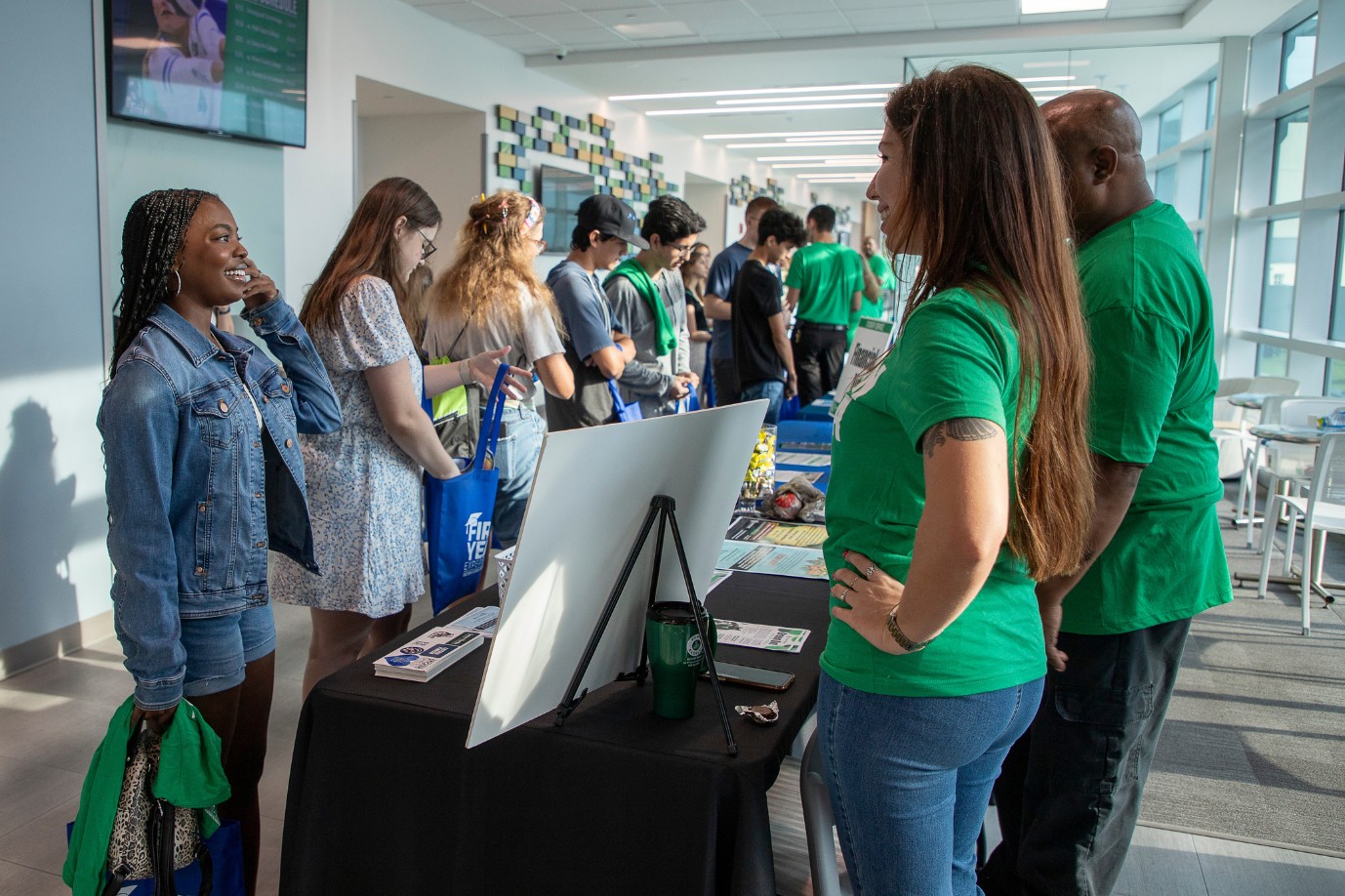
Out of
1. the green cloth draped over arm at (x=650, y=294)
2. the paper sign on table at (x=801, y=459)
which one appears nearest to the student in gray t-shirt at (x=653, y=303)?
the green cloth draped over arm at (x=650, y=294)

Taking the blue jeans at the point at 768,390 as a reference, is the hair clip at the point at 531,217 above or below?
above

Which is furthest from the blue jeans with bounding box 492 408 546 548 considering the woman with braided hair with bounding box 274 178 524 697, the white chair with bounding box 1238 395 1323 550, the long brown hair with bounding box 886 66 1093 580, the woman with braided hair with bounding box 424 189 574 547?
the white chair with bounding box 1238 395 1323 550

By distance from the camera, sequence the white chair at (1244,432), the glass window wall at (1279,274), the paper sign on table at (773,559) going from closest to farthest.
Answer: the paper sign on table at (773,559), the white chair at (1244,432), the glass window wall at (1279,274)

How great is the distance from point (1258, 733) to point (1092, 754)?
6.53 feet

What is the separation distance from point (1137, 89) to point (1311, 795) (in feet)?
26.2

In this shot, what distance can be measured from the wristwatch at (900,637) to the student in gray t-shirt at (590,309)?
2.44 meters

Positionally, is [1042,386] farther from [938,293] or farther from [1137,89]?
[1137,89]

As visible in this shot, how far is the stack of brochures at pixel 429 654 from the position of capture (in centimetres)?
147

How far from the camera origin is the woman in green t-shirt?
3.29 feet

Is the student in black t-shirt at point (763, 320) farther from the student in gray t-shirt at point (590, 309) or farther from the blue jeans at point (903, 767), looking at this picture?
the blue jeans at point (903, 767)

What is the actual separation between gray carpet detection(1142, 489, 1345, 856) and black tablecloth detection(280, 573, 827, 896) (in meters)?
1.80

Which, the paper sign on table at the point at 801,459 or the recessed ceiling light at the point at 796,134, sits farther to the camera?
the recessed ceiling light at the point at 796,134

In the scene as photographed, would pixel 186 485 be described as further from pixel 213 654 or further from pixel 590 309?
pixel 590 309

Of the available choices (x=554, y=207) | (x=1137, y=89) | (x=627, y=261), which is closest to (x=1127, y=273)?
(x=627, y=261)
